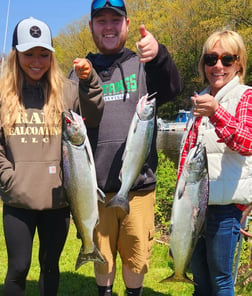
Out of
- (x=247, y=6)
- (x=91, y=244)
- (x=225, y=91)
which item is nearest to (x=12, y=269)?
(x=91, y=244)

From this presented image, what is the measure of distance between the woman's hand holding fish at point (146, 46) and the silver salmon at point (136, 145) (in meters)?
0.31

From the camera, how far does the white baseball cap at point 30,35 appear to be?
9.81ft

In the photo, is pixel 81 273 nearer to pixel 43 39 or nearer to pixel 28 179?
pixel 28 179

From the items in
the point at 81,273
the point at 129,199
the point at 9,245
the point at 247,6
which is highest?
the point at 247,6

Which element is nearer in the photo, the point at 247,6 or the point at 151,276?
the point at 151,276

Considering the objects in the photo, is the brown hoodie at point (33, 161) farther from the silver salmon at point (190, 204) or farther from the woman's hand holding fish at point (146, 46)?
the silver salmon at point (190, 204)

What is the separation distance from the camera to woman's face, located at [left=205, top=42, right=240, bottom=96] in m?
2.90

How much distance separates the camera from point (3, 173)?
2.99 metres

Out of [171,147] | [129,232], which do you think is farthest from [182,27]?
[129,232]

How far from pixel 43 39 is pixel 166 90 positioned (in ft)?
3.90

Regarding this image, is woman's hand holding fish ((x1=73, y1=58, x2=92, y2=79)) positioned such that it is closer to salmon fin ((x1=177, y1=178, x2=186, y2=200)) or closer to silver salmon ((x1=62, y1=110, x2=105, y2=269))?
silver salmon ((x1=62, y1=110, x2=105, y2=269))

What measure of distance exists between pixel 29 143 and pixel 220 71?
1770mm

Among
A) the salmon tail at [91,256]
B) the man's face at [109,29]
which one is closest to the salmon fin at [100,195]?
the salmon tail at [91,256]

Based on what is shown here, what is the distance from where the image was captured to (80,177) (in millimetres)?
2842
